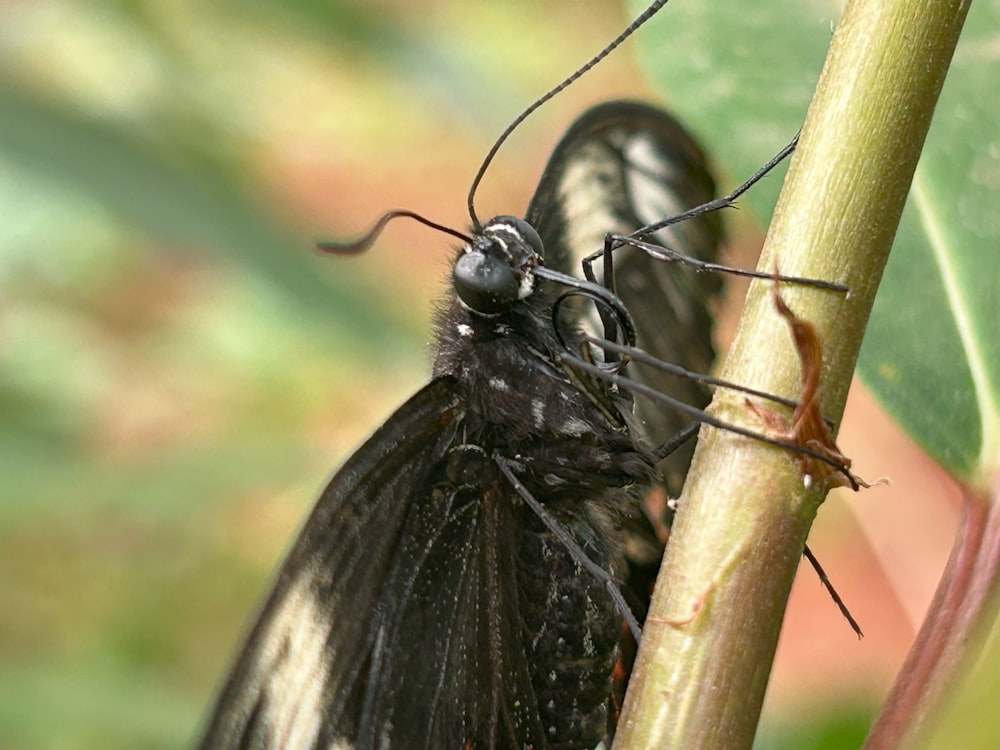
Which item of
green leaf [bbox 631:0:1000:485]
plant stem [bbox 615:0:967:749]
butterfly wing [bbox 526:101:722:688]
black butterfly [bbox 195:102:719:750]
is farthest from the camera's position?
butterfly wing [bbox 526:101:722:688]

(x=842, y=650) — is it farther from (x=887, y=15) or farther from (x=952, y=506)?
(x=887, y=15)

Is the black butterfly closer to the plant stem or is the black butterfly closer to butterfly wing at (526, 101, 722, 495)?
butterfly wing at (526, 101, 722, 495)

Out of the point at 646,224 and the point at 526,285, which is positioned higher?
the point at 646,224

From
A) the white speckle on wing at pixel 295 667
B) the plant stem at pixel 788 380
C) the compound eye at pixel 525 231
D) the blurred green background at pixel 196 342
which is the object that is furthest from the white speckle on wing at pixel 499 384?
the blurred green background at pixel 196 342

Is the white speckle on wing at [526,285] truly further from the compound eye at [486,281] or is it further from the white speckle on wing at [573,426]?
the white speckle on wing at [573,426]

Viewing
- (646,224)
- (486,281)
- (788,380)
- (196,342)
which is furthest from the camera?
(196,342)

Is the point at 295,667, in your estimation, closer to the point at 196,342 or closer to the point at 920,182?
the point at 920,182

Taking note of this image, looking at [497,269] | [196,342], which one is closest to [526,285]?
[497,269]

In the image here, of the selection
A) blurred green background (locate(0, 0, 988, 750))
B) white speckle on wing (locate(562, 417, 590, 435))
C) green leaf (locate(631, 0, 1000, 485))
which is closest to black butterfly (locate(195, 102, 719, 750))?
white speckle on wing (locate(562, 417, 590, 435))
